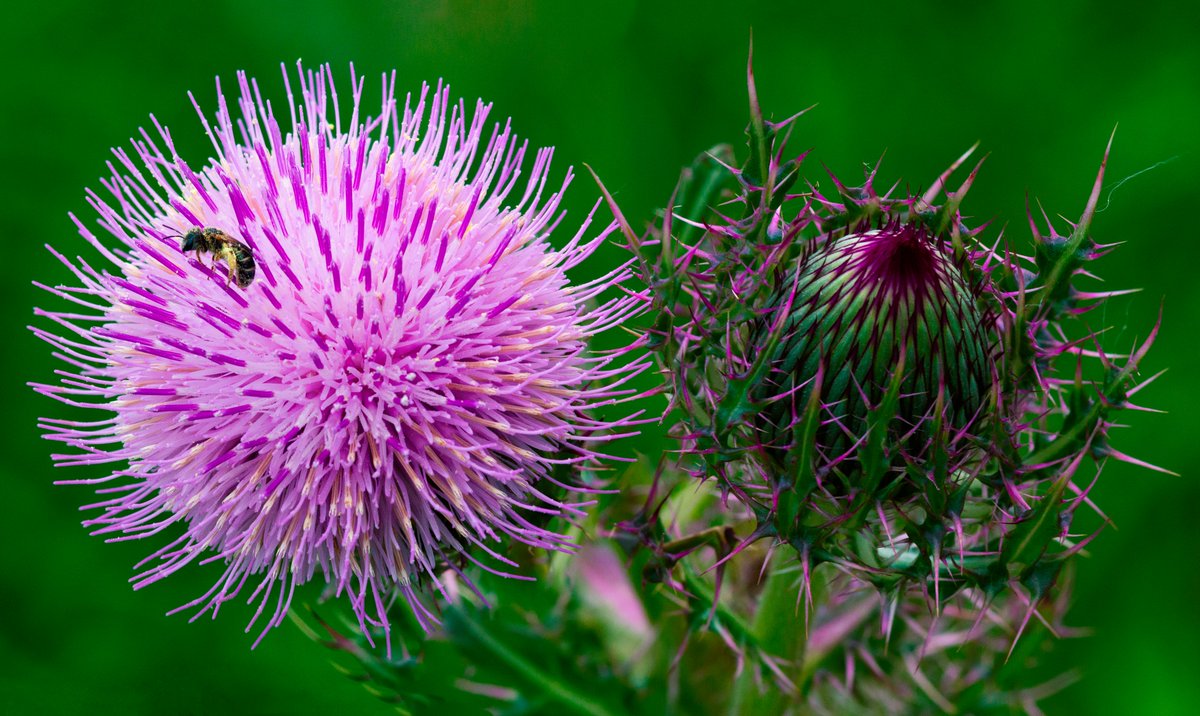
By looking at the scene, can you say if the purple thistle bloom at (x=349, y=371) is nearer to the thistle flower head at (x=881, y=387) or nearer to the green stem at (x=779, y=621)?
the thistle flower head at (x=881, y=387)

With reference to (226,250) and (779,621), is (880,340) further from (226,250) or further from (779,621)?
(226,250)

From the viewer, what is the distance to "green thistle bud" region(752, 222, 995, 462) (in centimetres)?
199

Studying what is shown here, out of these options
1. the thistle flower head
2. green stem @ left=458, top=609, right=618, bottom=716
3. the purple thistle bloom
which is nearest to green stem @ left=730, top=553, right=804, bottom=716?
the thistle flower head

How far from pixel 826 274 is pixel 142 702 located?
3.21 meters

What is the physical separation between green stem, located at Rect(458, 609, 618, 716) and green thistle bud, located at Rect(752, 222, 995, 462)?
1078mm

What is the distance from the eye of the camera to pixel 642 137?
13.8 ft

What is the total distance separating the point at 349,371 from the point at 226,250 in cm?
41

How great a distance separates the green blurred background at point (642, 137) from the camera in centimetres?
376

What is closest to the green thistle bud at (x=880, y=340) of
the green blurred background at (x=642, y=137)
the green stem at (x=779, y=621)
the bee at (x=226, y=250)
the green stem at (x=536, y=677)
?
the green stem at (x=779, y=621)

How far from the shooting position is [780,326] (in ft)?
6.07

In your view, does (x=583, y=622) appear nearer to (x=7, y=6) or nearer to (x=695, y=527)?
(x=695, y=527)

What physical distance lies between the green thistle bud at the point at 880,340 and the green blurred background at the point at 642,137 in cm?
203

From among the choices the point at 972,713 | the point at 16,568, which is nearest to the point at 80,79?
the point at 16,568

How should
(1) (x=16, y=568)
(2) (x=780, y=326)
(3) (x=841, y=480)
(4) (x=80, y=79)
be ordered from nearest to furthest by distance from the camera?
(2) (x=780, y=326) < (3) (x=841, y=480) < (1) (x=16, y=568) < (4) (x=80, y=79)
